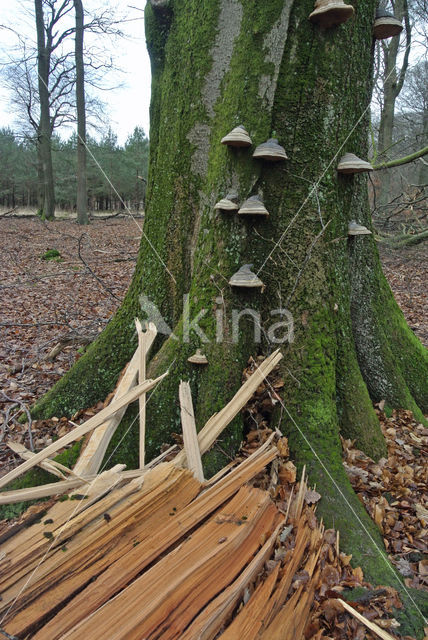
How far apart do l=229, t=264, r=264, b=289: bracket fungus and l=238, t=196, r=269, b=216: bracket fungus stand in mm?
395

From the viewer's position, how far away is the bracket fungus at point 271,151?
2.84 m

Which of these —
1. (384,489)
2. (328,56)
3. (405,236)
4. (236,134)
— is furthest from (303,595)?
(405,236)

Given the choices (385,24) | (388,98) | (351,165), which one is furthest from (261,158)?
(388,98)

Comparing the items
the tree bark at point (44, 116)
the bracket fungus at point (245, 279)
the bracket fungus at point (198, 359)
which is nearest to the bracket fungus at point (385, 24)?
the bracket fungus at point (245, 279)

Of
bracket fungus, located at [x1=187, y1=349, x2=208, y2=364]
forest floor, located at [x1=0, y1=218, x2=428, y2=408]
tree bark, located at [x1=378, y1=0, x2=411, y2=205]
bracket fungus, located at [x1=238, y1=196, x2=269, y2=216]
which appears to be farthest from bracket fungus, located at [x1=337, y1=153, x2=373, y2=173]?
tree bark, located at [x1=378, y1=0, x2=411, y2=205]

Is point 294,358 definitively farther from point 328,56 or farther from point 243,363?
point 328,56

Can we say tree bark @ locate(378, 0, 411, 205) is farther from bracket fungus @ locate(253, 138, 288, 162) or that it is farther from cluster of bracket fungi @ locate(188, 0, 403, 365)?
bracket fungus @ locate(253, 138, 288, 162)

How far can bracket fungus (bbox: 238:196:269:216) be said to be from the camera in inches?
113

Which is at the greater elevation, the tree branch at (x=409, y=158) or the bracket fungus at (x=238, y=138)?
the tree branch at (x=409, y=158)

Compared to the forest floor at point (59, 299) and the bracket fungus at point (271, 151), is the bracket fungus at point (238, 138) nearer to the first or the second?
the bracket fungus at point (271, 151)

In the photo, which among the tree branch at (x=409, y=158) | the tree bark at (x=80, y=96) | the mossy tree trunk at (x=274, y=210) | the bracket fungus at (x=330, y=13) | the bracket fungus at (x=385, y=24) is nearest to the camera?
the bracket fungus at (x=330, y=13)

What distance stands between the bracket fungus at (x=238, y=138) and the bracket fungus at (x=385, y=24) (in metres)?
1.54

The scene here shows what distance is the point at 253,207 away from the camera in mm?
2887

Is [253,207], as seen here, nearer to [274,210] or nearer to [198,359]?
[274,210]
